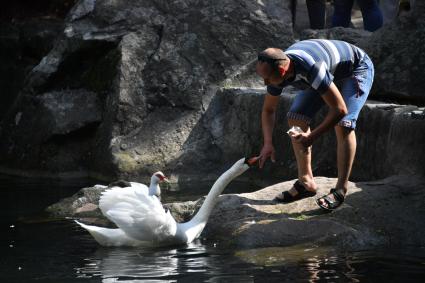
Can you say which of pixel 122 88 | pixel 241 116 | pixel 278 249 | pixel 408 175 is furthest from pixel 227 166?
pixel 278 249

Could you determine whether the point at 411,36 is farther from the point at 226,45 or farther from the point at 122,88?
the point at 122,88

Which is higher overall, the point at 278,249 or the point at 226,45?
the point at 226,45

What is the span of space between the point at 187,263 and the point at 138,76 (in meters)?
4.95

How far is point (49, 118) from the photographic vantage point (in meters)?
11.8

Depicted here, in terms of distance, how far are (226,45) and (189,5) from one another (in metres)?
0.72

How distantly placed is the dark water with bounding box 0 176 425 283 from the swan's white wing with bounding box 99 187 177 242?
0.39 feet

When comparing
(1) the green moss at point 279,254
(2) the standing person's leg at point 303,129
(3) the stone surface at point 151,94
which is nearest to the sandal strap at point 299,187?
(2) the standing person's leg at point 303,129

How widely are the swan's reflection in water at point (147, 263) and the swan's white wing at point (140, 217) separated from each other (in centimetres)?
12

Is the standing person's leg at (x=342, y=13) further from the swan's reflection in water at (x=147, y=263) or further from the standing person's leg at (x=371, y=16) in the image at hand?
the swan's reflection in water at (x=147, y=263)

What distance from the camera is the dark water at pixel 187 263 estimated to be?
6.43 meters

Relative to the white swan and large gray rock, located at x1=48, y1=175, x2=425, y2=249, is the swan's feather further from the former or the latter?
large gray rock, located at x1=48, y1=175, x2=425, y2=249

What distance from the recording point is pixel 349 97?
757 cm

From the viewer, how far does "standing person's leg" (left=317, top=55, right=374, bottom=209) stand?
752 cm

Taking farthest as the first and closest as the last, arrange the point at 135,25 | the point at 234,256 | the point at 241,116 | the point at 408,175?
1. the point at 135,25
2. the point at 241,116
3. the point at 408,175
4. the point at 234,256
